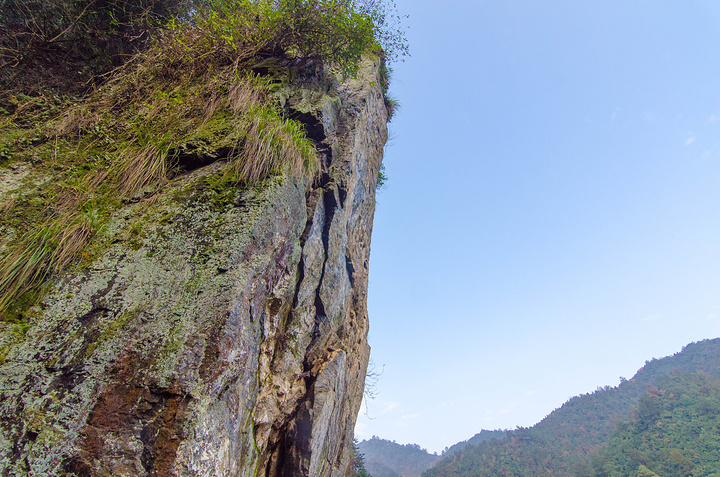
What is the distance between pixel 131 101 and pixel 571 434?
4356 inches

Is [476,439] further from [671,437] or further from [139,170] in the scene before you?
[139,170]

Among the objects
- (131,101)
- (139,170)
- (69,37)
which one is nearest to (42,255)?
(139,170)

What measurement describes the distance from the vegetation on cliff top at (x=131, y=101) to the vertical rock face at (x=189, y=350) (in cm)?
26

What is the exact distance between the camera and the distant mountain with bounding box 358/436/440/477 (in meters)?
113

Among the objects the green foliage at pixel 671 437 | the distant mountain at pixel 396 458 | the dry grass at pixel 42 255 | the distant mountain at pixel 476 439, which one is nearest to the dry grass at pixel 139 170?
the dry grass at pixel 42 255

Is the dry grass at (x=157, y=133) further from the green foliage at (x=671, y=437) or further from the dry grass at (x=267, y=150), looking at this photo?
the green foliage at (x=671, y=437)

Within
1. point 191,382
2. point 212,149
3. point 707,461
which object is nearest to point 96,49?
point 212,149

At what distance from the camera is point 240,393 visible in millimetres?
2375

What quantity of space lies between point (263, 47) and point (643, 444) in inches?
2953

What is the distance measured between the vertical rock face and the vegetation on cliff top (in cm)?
A: 26

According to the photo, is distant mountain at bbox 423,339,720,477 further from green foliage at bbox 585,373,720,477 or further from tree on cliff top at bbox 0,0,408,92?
tree on cliff top at bbox 0,0,408,92

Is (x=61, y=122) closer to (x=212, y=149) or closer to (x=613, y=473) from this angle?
(x=212, y=149)

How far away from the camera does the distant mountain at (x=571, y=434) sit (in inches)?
2682

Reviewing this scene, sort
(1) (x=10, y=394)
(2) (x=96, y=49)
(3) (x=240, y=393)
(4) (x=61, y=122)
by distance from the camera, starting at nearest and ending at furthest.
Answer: (1) (x=10, y=394) < (3) (x=240, y=393) < (4) (x=61, y=122) < (2) (x=96, y=49)
